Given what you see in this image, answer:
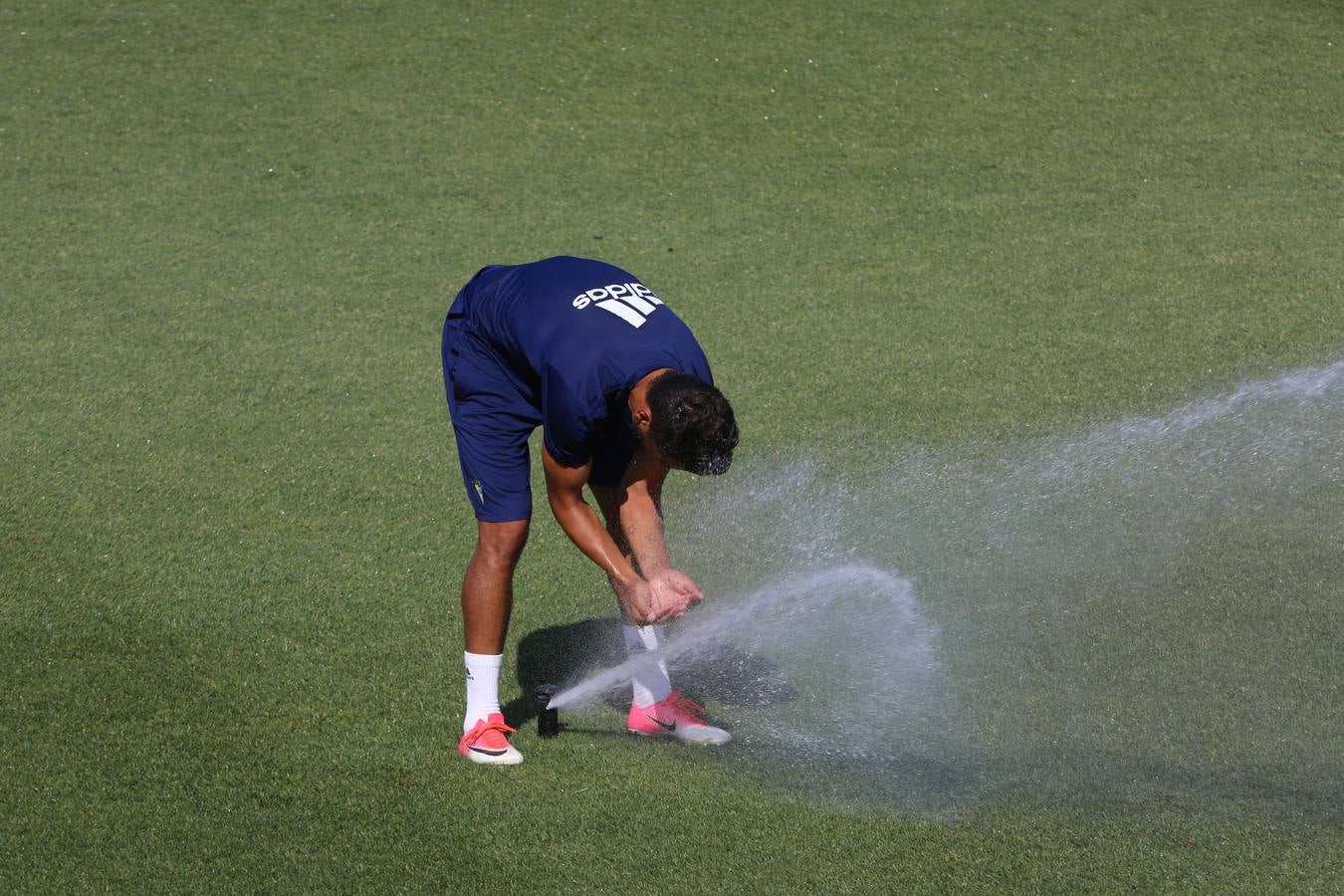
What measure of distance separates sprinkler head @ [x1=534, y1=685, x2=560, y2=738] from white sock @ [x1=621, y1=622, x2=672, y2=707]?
278mm

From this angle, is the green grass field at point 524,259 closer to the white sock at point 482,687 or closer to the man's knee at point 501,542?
the white sock at point 482,687

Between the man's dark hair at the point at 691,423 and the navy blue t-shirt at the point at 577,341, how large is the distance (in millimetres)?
186

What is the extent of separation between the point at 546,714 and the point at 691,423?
1269mm

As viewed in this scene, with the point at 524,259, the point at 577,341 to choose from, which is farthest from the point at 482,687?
the point at 524,259

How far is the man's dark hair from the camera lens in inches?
151

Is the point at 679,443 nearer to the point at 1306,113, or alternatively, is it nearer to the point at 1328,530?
the point at 1328,530

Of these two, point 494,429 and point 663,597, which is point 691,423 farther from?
point 494,429

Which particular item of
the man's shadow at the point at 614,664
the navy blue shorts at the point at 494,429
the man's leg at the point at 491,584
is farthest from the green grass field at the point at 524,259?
the navy blue shorts at the point at 494,429

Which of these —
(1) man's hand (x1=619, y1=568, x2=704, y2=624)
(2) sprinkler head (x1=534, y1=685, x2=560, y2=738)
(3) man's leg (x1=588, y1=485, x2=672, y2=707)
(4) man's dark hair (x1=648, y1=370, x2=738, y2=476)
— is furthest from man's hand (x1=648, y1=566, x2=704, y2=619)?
(2) sprinkler head (x1=534, y1=685, x2=560, y2=738)

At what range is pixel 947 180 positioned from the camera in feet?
31.6

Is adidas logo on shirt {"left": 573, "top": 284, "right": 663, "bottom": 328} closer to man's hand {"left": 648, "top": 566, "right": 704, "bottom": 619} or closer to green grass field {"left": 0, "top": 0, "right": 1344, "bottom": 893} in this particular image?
man's hand {"left": 648, "top": 566, "right": 704, "bottom": 619}

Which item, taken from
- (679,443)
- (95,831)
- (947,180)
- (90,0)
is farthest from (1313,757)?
(90,0)

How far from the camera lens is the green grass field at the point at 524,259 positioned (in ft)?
13.4

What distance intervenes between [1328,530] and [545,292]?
3.24 meters
